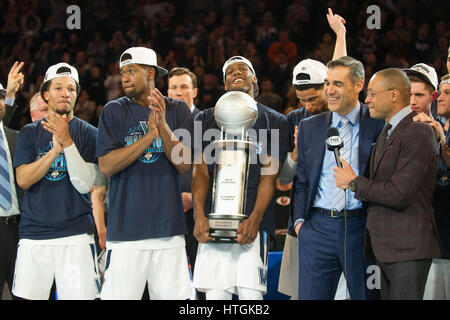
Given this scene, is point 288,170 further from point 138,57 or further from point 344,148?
point 138,57

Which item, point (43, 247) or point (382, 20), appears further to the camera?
point (382, 20)

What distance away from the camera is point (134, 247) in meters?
3.37

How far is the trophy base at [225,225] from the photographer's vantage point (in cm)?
323

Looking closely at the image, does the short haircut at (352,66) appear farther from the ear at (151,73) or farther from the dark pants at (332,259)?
the ear at (151,73)

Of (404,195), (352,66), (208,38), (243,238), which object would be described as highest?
(208,38)

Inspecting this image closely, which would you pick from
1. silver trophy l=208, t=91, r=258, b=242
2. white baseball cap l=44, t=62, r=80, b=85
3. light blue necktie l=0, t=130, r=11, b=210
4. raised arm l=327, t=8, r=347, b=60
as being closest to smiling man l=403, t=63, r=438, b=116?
raised arm l=327, t=8, r=347, b=60

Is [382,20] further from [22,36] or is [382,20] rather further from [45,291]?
[45,291]

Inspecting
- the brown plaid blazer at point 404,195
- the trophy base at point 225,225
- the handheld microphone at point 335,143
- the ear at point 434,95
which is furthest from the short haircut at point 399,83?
the trophy base at point 225,225

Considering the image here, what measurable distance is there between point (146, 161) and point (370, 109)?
4.23 ft

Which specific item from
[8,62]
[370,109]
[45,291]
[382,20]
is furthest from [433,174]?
[8,62]

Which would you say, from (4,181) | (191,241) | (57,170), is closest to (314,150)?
(191,241)

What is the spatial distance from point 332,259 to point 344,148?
64 centimetres

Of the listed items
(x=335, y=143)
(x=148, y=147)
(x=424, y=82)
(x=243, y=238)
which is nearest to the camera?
(x=335, y=143)

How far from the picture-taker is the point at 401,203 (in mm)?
3000
